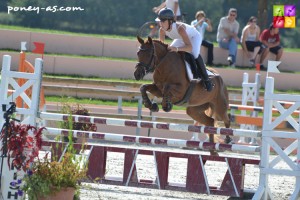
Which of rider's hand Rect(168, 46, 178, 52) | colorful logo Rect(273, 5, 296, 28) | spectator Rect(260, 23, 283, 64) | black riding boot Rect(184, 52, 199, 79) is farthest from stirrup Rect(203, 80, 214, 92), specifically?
spectator Rect(260, 23, 283, 64)

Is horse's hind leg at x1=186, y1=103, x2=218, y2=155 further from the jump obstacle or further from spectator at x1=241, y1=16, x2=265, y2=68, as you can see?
spectator at x1=241, y1=16, x2=265, y2=68

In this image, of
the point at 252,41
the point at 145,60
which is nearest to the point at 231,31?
the point at 252,41

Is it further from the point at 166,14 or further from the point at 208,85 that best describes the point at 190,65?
the point at 166,14

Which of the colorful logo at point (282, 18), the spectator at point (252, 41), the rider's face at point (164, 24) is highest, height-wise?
the colorful logo at point (282, 18)

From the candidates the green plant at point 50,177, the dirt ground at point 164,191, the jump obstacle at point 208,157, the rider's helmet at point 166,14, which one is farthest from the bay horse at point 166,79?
the green plant at point 50,177

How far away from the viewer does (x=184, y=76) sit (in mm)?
8945

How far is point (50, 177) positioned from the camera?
619 cm

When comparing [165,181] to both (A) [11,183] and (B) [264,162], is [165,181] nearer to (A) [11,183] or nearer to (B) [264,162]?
(B) [264,162]

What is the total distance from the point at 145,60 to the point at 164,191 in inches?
57.9

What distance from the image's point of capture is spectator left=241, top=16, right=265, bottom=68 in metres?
17.1

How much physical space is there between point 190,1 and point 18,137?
1853 cm

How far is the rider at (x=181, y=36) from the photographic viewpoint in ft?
28.1

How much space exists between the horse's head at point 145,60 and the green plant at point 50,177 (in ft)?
7.56

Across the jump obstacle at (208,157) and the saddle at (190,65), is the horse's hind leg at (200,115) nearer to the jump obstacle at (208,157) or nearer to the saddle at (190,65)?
the saddle at (190,65)
